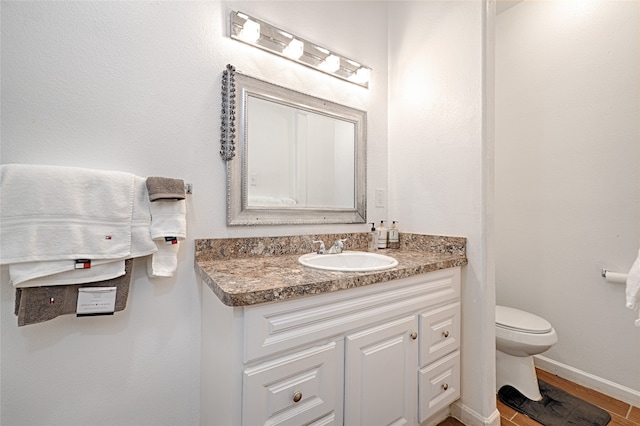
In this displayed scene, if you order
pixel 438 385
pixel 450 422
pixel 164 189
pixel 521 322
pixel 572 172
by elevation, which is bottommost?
pixel 450 422

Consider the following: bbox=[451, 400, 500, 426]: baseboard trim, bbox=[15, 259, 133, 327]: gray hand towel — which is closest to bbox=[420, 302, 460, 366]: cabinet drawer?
bbox=[451, 400, 500, 426]: baseboard trim

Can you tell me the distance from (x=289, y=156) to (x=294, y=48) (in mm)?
529

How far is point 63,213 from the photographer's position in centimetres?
84

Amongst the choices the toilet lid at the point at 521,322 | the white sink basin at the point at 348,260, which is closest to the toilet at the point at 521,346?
the toilet lid at the point at 521,322

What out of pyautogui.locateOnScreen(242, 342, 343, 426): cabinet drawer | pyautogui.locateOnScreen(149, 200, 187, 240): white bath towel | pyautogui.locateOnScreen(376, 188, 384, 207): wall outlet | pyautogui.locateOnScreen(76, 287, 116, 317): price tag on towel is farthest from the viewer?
pyautogui.locateOnScreen(376, 188, 384, 207): wall outlet

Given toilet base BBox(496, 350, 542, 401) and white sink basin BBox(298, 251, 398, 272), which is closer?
white sink basin BBox(298, 251, 398, 272)

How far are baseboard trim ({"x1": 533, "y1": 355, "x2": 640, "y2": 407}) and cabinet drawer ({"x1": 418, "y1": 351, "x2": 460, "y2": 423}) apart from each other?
0.91m

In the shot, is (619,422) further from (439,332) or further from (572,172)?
(572,172)

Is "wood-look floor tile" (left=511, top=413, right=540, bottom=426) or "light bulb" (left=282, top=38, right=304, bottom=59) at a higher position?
"light bulb" (left=282, top=38, right=304, bottom=59)

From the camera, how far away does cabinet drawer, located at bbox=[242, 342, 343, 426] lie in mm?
756

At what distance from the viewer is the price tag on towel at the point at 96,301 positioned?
88 cm

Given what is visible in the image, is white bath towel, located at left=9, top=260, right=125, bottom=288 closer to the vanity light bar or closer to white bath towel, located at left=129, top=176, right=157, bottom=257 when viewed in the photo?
white bath towel, located at left=129, top=176, right=157, bottom=257

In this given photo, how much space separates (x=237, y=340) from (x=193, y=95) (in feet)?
3.20

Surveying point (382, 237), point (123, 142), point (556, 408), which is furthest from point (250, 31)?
point (556, 408)
